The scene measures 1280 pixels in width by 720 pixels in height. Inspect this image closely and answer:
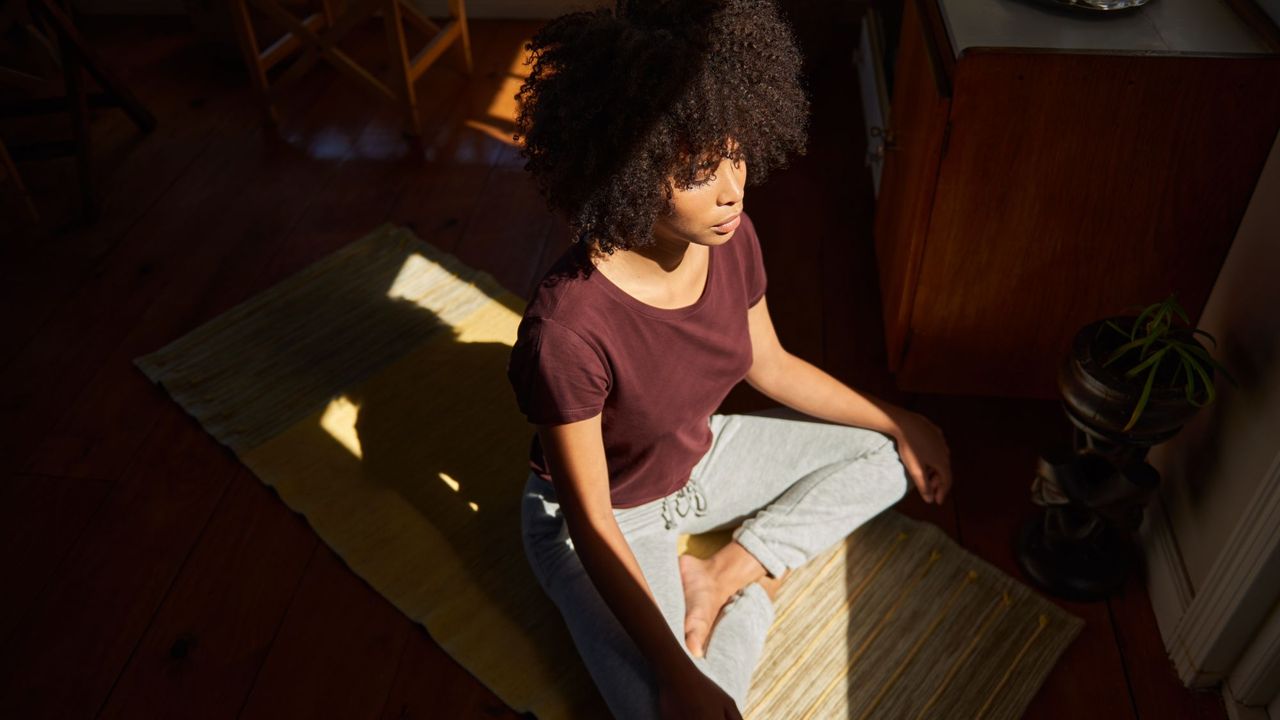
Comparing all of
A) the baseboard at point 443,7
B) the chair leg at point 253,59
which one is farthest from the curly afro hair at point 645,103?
the baseboard at point 443,7

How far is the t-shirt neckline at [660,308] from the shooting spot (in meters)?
1.24

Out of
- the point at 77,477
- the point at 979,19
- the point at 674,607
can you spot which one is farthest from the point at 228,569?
the point at 979,19

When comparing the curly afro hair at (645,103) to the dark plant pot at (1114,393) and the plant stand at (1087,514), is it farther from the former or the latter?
the plant stand at (1087,514)

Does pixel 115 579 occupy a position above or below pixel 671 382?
below

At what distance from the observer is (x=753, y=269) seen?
4.75 feet

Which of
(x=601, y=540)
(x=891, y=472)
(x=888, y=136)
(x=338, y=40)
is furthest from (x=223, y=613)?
(x=338, y=40)

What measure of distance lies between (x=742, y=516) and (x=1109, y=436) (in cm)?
55

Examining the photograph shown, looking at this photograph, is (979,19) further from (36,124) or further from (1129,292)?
(36,124)

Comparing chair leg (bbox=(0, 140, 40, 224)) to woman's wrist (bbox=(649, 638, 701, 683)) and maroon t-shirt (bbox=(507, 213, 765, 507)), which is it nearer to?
maroon t-shirt (bbox=(507, 213, 765, 507))

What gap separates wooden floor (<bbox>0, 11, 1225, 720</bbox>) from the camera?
155 centimetres

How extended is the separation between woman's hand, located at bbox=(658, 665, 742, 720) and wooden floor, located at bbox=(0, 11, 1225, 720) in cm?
34

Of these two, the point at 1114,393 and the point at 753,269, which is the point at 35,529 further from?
the point at 1114,393

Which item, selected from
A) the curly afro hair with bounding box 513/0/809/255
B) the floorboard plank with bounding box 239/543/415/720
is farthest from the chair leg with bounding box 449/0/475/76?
the curly afro hair with bounding box 513/0/809/255

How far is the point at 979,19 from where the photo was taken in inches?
58.4
